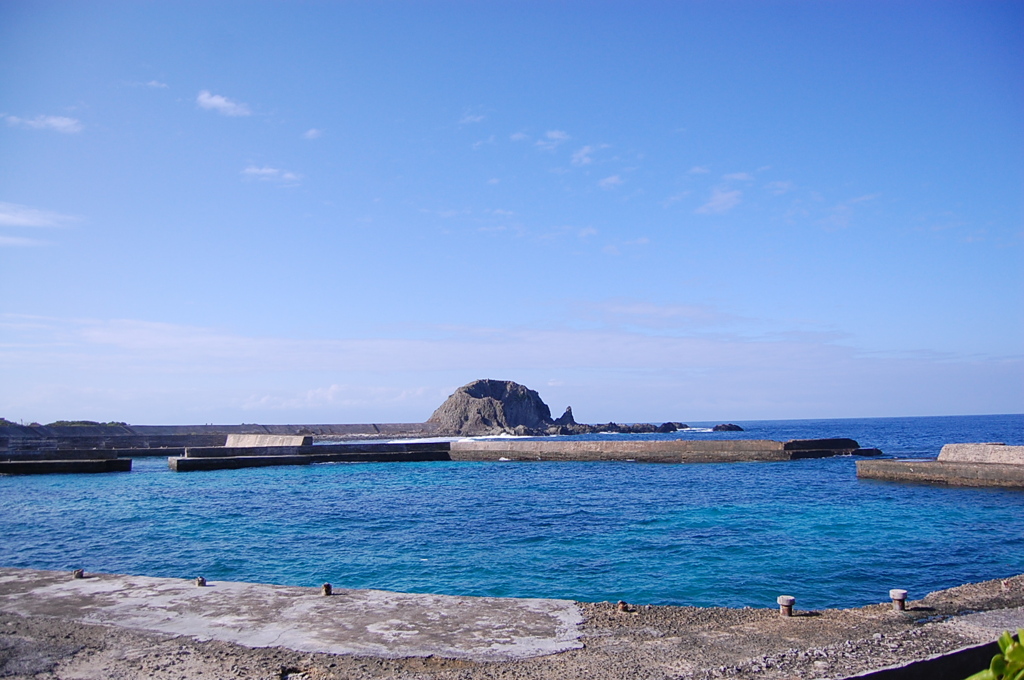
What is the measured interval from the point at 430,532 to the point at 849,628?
37.3 feet

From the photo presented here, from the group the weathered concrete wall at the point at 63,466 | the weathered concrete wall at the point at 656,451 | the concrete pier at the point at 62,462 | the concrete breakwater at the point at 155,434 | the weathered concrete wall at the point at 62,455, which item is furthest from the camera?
the concrete breakwater at the point at 155,434

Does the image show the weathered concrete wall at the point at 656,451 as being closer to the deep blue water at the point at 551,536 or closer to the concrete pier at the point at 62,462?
the deep blue water at the point at 551,536

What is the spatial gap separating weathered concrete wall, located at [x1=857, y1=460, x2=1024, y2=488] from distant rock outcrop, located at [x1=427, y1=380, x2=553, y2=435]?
78403mm

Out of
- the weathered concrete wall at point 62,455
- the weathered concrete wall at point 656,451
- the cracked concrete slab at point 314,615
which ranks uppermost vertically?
the cracked concrete slab at point 314,615

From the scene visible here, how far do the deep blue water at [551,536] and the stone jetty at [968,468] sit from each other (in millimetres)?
Answer: 1229

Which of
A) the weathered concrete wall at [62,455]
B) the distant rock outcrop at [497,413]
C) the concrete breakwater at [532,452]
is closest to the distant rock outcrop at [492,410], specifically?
the distant rock outcrop at [497,413]

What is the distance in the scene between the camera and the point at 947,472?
90.9ft

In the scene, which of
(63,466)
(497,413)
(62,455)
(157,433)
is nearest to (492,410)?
(497,413)

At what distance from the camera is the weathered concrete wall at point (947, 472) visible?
1009 inches

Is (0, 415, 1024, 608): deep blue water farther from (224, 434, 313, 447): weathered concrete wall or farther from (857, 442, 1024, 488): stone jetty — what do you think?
(224, 434, 313, 447): weathered concrete wall

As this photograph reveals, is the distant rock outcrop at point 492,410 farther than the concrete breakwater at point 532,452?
Yes

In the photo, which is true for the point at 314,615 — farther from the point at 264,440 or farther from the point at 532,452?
the point at 264,440

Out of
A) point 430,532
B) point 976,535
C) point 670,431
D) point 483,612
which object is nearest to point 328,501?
point 430,532

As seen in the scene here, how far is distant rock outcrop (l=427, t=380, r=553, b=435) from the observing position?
112 meters
